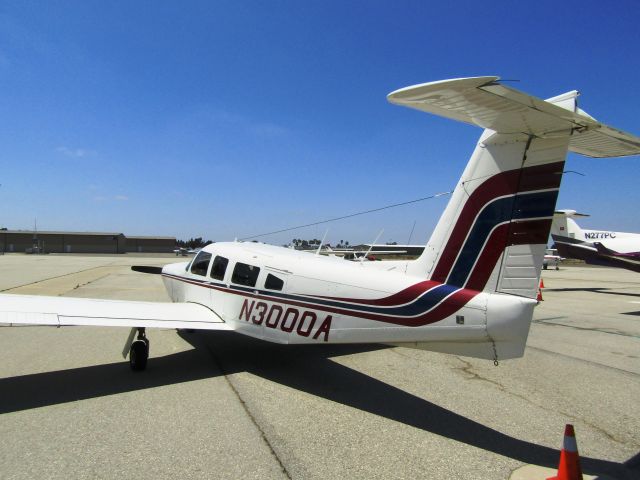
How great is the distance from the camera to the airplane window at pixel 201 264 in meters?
8.39

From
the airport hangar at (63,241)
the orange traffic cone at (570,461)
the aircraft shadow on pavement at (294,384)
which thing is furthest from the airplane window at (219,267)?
the airport hangar at (63,241)

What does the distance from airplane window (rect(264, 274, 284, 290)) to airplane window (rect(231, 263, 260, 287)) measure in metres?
0.30

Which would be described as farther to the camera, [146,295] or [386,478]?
[146,295]

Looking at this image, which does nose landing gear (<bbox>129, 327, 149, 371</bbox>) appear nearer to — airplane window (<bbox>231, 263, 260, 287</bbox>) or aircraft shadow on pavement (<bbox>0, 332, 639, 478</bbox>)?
aircraft shadow on pavement (<bbox>0, 332, 639, 478</bbox>)

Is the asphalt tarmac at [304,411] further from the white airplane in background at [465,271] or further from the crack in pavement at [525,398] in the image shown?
the white airplane in background at [465,271]

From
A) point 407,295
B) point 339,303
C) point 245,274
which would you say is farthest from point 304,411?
point 245,274

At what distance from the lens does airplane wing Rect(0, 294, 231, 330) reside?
602 cm

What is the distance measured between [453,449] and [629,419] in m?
2.68

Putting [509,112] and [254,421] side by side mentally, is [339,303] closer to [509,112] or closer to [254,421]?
[254,421]

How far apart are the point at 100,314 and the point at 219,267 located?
214cm

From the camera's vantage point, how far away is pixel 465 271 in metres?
5.18

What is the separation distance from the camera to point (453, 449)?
4.33 meters

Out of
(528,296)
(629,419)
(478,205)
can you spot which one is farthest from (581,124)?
(629,419)

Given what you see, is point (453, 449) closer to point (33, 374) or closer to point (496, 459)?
point (496, 459)
